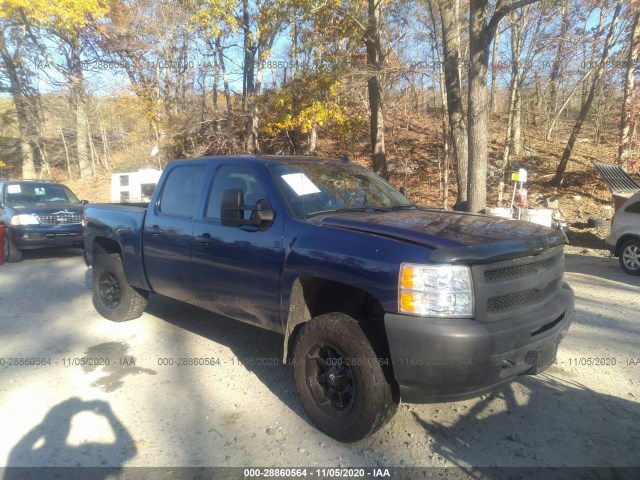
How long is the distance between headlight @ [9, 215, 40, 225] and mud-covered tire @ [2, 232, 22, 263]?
31cm

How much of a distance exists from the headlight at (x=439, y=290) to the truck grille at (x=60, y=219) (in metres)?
9.46

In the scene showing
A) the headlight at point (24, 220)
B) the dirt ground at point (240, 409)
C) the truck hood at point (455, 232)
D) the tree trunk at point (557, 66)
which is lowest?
the dirt ground at point (240, 409)

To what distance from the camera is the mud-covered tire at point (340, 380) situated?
9.46 feet

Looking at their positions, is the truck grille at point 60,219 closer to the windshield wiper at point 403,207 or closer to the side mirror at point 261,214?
the side mirror at point 261,214

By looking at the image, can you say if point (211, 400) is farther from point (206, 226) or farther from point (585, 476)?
point (585, 476)

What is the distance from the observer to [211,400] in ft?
12.3

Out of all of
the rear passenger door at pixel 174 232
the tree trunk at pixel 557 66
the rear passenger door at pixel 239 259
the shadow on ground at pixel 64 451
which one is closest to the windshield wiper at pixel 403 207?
the rear passenger door at pixel 239 259

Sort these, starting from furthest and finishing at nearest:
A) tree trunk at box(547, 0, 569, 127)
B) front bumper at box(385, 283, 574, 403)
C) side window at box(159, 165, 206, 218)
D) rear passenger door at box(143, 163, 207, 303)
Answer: tree trunk at box(547, 0, 569, 127) → side window at box(159, 165, 206, 218) → rear passenger door at box(143, 163, 207, 303) → front bumper at box(385, 283, 574, 403)

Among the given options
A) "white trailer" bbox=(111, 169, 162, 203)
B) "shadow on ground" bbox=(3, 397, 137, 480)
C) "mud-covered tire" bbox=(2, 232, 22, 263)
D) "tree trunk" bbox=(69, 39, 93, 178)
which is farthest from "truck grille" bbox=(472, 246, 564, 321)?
"tree trunk" bbox=(69, 39, 93, 178)

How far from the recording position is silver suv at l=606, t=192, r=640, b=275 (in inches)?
312

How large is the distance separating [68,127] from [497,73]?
2261 centimetres

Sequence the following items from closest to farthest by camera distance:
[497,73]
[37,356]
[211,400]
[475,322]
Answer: [475,322]
[211,400]
[37,356]
[497,73]

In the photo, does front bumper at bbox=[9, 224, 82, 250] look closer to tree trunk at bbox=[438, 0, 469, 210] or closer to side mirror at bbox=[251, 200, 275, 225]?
side mirror at bbox=[251, 200, 275, 225]

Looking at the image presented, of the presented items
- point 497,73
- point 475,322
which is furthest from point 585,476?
point 497,73
